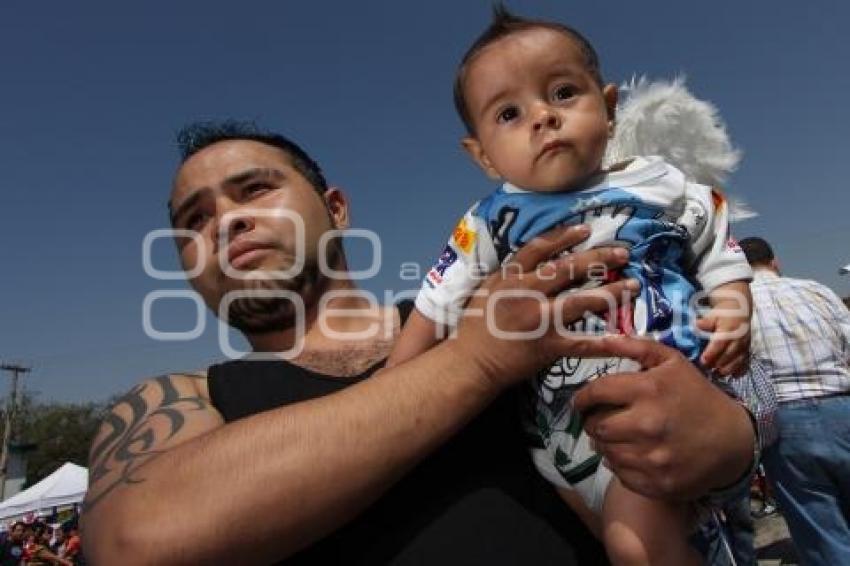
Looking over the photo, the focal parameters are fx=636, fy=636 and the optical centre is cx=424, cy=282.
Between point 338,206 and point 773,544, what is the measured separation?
25.8 ft

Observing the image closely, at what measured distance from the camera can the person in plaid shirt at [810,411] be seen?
465 cm

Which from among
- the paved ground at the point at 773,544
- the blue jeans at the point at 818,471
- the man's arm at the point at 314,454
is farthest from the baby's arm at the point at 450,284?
the paved ground at the point at 773,544

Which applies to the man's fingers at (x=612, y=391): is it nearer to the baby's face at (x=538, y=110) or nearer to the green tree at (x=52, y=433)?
the baby's face at (x=538, y=110)

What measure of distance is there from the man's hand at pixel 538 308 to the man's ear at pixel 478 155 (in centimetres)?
57

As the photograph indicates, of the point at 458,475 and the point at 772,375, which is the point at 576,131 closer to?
the point at 458,475

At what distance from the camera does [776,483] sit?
16.3ft

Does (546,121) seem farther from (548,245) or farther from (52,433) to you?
(52,433)

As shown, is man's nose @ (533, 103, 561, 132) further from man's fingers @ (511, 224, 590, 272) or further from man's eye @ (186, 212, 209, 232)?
man's eye @ (186, 212, 209, 232)

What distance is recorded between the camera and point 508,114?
2.10 m

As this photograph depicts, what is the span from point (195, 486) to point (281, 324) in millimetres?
1230

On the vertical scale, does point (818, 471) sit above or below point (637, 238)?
below

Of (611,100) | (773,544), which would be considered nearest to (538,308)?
(611,100)

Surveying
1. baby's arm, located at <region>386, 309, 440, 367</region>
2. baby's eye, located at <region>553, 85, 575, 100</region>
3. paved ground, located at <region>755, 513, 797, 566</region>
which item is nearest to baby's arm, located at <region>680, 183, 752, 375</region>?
baby's eye, located at <region>553, 85, 575, 100</region>

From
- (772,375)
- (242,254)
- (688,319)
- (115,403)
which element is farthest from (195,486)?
(772,375)
